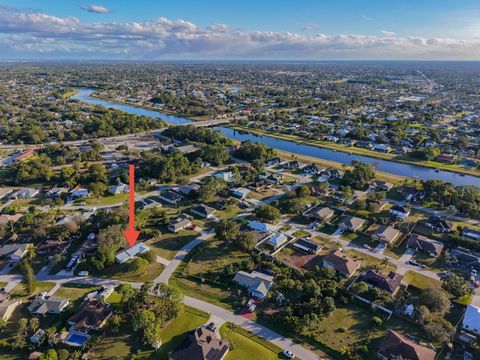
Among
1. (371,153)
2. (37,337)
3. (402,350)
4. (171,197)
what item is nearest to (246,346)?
(402,350)

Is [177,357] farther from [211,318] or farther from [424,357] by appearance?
[424,357]

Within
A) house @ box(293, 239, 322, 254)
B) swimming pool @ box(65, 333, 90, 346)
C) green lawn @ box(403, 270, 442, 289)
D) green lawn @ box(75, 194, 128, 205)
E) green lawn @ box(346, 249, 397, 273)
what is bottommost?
swimming pool @ box(65, 333, 90, 346)

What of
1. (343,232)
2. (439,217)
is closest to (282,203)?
(343,232)

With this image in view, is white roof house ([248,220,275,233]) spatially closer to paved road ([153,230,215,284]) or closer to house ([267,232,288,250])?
house ([267,232,288,250])

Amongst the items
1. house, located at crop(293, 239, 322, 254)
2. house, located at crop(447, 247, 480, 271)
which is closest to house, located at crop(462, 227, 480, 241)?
house, located at crop(447, 247, 480, 271)

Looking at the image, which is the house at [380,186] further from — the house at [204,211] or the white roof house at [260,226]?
the house at [204,211]

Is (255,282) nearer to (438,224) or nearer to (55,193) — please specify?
(438,224)
